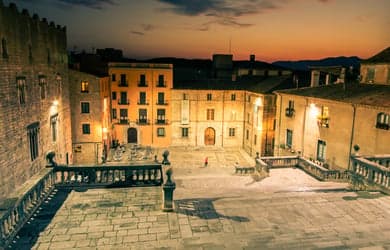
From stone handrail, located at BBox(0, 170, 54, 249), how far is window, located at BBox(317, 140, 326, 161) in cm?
2045

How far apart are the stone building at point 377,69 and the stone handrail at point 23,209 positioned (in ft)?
80.6

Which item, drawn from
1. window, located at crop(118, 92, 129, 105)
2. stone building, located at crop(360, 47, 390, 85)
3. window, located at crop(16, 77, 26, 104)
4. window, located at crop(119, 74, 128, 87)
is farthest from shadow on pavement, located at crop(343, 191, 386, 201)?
window, located at crop(119, 74, 128, 87)

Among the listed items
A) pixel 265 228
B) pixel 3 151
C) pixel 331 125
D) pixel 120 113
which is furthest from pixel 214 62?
pixel 265 228

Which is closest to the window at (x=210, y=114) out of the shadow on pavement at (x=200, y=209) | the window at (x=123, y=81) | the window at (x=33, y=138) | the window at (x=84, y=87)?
the window at (x=123, y=81)

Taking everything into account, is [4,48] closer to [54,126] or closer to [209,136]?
[54,126]

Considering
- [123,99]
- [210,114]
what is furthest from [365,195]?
[123,99]

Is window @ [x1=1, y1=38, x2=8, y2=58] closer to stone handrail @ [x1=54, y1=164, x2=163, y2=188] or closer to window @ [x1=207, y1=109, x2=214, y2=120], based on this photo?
stone handrail @ [x1=54, y1=164, x2=163, y2=188]

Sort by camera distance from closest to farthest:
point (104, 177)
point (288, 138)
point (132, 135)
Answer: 1. point (104, 177)
2. point (288, 138)
3. point (132, 135)

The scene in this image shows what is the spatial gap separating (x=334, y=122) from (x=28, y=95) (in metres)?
21.5

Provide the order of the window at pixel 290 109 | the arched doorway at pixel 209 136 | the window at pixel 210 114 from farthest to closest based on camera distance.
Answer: the arched doorway at pixel 209 136 → the window at pixel 210 114 → the window at pixel 290 109

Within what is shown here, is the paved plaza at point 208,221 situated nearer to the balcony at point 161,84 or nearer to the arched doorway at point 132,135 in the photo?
the balcony at point 161,84

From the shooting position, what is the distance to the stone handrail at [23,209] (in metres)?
7.53

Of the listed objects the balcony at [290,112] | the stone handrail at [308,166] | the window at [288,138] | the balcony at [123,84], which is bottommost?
the stone handrail at [308,166]

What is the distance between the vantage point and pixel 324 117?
23.6m
